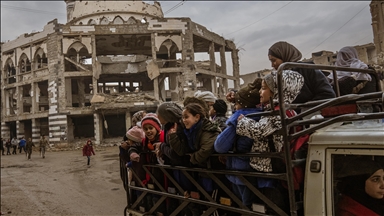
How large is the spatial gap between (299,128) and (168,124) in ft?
5.33

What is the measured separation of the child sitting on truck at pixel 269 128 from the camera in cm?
216

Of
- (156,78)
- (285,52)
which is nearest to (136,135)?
(285,52)

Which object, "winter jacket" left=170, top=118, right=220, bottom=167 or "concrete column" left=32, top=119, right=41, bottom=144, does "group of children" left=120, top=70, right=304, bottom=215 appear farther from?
"concrete column" left=32, top=119, right=41, bottom=144

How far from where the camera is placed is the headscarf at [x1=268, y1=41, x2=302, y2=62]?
2.90 meters

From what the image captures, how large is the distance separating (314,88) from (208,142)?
1.10m

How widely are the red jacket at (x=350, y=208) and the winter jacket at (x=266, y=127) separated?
1.66 feet

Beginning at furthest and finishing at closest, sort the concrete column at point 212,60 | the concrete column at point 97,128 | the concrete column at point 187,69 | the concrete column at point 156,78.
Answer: the concrete column at point 212,60 → the concrete column at point 187,69 → the concrete column at point 156,78 → the concrete column at point 97,128

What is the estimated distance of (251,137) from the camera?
229 cm

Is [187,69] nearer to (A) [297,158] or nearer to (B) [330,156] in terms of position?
(A) [297,158]

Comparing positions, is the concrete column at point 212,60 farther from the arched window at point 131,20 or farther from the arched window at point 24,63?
the arched window at point 24,63

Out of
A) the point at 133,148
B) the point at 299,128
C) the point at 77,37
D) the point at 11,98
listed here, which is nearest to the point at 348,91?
the point at 299,128

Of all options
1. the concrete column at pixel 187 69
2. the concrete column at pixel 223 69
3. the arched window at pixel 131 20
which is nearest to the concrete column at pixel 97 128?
the concrete column at pixel 187 69

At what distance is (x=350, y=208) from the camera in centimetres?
186

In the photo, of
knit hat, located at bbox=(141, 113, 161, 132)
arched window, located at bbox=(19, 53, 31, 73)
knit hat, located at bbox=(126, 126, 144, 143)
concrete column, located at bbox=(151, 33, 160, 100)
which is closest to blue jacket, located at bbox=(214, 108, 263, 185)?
knit hat, located at bbox=(141, 113, 161, 132)
